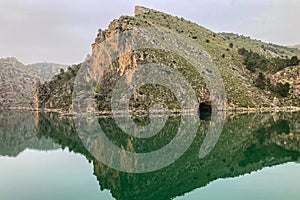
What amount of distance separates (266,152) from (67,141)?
1385 inches

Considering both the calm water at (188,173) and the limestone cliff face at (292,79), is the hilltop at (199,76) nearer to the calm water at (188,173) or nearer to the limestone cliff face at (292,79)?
the limestone cliff face at (292,79)

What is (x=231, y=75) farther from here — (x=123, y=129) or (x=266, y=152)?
(x=266, y=152)

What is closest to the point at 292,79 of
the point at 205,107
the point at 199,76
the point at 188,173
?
the point at 205,107

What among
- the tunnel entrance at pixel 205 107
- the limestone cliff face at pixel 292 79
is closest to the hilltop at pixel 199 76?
the limestone cliff face at pixel 292 79

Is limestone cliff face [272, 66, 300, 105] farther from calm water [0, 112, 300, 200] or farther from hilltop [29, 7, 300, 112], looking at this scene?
calm water [0, 112, 300, 200]

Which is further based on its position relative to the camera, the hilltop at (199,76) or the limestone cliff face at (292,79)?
the limestone cliff face at (292,79)

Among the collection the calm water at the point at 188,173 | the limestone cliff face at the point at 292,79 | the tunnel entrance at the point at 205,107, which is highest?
the limestone cliff face at the point at 292,79

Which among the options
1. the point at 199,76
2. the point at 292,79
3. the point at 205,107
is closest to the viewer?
the point at 199,76

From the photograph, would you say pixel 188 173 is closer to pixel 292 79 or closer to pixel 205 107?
pixel 205 107

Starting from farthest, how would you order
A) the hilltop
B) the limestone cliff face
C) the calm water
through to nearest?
the limestone cliff face, the hilltop, the calm water

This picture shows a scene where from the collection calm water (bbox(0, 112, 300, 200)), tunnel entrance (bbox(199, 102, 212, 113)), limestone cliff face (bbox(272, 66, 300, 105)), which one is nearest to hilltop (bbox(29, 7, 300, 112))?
limestone cliff face (bbox(272, 66, 300, 105))

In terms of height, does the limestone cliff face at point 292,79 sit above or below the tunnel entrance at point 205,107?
above

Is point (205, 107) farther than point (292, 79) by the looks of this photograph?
No

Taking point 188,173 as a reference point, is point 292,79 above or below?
above
